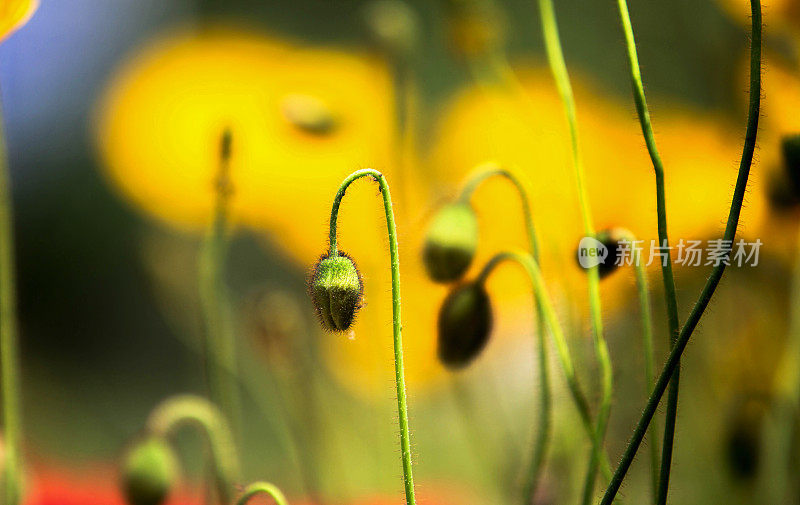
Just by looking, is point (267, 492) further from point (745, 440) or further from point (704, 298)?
point (745, 440)

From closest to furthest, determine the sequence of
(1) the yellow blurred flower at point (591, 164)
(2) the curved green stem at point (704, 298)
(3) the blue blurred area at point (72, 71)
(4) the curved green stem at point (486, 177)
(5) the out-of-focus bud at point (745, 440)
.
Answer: (2) the curved green stem at point (704, 298) → (4) the curved green stem at point (486, 177) → (5) the out-of-focus bud at point (745, 440) → (1) the yellow blurred flower at point (591, 164) → (3) the blue blurred area at point (72, 71)

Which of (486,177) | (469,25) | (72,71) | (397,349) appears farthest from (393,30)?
(72,71)

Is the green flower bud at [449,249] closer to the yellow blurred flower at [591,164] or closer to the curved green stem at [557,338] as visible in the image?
the curved green stem at [557,338]

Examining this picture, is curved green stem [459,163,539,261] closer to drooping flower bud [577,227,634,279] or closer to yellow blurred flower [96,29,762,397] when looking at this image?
drooping flower bud [577,227,634,279]

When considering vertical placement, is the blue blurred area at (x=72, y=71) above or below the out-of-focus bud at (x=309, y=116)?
above

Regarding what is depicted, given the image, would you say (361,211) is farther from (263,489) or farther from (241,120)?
(263,489)

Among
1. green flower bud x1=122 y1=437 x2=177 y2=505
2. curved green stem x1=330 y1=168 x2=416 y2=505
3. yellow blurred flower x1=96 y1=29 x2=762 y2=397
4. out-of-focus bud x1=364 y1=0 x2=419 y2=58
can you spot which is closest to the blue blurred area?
yellow blurred flower x1=96 y1=29 x2=762 y2=397

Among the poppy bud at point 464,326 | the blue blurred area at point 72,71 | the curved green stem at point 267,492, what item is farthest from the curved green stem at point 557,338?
the blue blurred area at point 72,71

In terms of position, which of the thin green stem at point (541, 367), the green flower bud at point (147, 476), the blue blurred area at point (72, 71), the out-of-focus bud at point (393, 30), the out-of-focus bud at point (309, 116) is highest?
the blue blurred area at point (72, 71)
